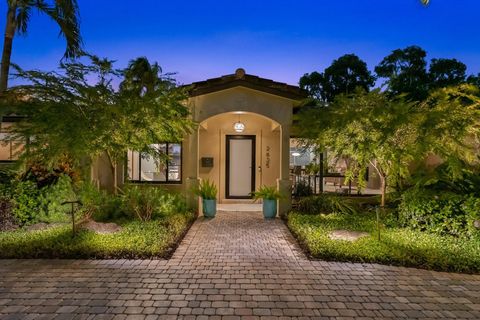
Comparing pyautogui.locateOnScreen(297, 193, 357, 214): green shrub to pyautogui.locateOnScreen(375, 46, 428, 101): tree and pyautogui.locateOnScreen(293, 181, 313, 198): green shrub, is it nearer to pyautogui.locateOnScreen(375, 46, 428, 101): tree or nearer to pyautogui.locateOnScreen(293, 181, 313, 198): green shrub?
pyautogui.locateOnScreen(293, 181, 313, 198): green shrub

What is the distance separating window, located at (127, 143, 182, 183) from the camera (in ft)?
33.7

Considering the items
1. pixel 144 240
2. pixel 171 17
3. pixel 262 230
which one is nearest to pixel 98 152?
pixel 144 240

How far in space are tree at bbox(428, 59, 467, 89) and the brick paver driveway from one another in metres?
25.0

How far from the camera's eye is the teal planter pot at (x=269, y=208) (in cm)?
903

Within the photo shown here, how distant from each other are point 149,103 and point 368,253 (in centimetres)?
526

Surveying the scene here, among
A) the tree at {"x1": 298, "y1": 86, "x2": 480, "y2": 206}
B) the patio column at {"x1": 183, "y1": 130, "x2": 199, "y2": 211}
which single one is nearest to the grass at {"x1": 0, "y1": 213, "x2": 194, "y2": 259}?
the patio column at {"x1": 183, "y1": 130, "x2": 199, "y2": 211}

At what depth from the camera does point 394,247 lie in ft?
18.7

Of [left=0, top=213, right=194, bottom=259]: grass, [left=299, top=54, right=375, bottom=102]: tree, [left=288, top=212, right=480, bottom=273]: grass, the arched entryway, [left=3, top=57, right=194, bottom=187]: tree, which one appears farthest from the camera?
[left=299, top=54, right=375, bottom=102]: tree

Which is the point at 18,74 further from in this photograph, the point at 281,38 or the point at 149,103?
the point at 281,38

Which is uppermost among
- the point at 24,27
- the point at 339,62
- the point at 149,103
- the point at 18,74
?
the point at 339,62

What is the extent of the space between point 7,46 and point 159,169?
5.13m

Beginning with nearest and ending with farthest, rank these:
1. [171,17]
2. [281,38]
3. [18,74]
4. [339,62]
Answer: [18,74] → [171,17] → [281,38] → [339,62]

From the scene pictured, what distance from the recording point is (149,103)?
6.85 metres

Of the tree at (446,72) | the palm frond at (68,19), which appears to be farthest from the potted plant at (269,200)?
the tree at (446,72)
